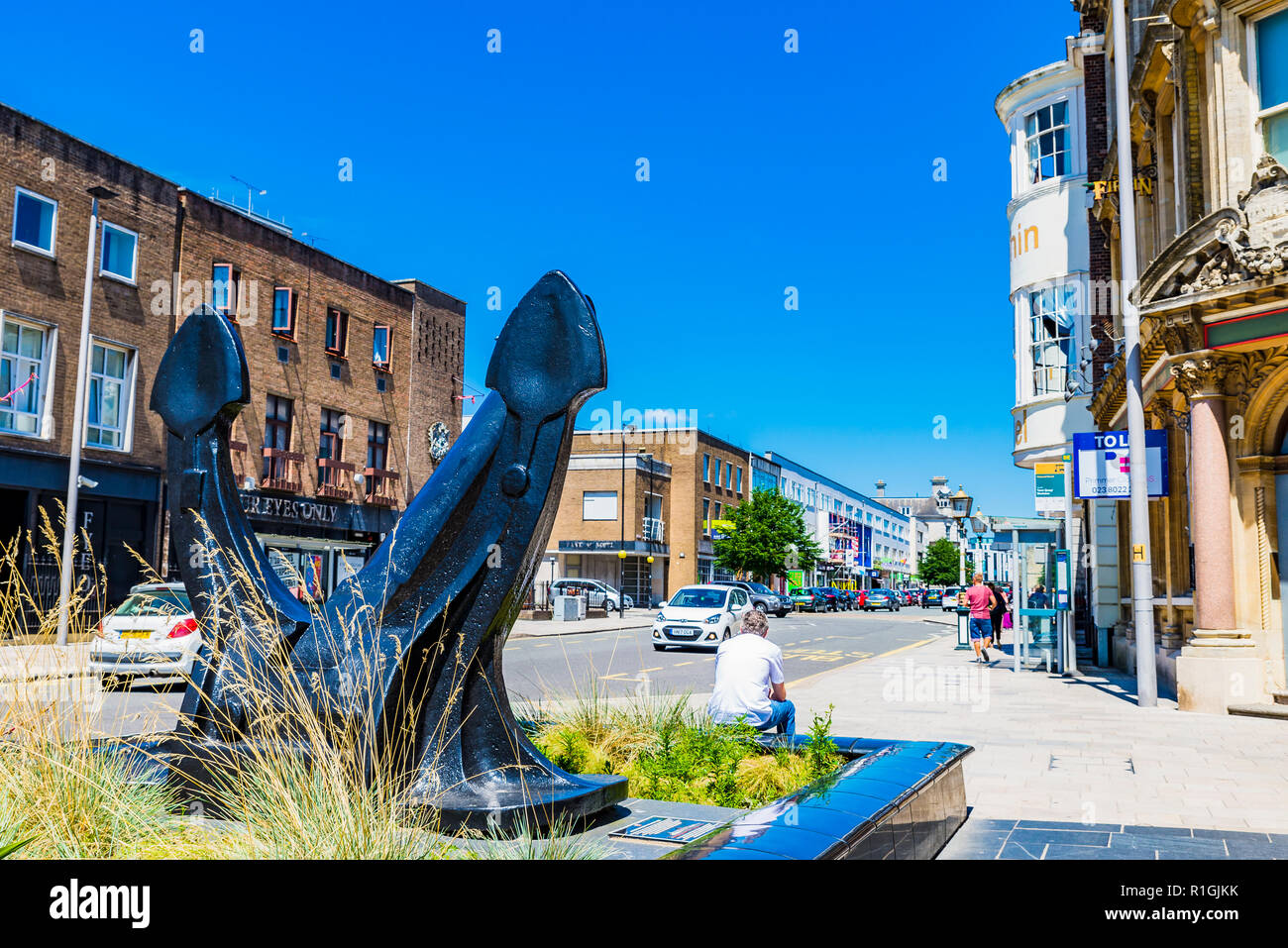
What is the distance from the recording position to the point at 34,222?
23750 mm

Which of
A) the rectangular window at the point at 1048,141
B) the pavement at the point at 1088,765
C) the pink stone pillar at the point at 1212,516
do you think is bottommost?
the pavement at the point at 1088,765

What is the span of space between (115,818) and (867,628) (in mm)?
36770

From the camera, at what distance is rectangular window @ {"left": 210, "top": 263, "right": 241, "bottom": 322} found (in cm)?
2897

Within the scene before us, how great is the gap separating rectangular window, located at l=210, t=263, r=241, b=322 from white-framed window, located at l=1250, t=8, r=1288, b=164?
80.7 ft

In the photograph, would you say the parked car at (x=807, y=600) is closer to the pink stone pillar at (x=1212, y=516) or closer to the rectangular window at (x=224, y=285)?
the rectangular window at (x=224, y=285)

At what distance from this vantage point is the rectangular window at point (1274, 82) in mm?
12211

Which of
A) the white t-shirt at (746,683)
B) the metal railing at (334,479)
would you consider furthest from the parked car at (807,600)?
the white t-shirt at (746,683)

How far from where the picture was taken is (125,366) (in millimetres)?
26297

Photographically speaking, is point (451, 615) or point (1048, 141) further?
point (1048, 141)

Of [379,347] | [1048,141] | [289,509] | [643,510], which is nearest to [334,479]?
[289,509]

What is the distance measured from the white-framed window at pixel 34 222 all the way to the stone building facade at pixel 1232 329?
2242 cm

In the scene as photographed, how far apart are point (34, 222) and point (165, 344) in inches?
177

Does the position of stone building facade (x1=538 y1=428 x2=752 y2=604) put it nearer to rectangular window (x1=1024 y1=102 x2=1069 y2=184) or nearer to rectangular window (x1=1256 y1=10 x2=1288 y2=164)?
rectangular window (x1=1024 y1=102 x2=1069 y2=184)

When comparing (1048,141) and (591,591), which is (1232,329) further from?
(591,591)
